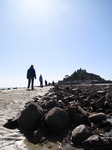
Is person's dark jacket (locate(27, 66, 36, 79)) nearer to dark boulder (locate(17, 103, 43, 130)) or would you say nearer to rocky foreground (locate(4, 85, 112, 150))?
rocky foreground (locate(4, 85, 112, 150))

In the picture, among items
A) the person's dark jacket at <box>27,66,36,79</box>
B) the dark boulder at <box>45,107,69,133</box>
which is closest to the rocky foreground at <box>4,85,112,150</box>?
the dark boulder at <box>45,107,69,133</box>

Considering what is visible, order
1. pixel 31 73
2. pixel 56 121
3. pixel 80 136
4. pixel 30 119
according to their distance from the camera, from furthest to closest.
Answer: pixel 31 73
pixel 30 119
pixel 56 121
pixel 80 136

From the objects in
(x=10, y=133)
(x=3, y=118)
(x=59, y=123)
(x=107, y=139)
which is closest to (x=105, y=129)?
(x=59, y=123)

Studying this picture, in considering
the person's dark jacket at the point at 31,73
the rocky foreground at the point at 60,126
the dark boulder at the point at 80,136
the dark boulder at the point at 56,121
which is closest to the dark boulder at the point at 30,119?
the rocky foreground at the point at 60,126

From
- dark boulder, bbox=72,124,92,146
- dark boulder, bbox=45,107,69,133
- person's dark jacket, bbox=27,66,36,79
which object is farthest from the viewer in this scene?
person's dark jacket, bbox=27,66,36,79

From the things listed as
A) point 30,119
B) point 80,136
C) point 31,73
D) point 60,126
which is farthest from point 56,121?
point 31,73

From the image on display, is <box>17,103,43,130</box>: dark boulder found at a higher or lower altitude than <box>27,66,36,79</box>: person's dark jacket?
lower

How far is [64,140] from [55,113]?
77 cm

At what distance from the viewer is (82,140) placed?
393 cm

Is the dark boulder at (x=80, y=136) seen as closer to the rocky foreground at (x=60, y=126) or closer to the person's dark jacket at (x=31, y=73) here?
the rocky foreground at (x=60, y=126)

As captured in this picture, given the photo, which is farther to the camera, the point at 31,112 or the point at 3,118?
the point at 3,118

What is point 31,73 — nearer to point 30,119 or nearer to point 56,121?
point 30,119

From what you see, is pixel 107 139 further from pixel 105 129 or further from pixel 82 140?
pixel 105 129

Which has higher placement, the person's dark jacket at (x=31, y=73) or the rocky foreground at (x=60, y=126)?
the person's dark jacket at (x=31, y=73)
